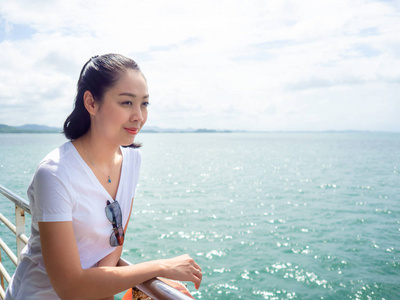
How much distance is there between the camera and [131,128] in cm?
173

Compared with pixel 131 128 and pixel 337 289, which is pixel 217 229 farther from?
pixel 131 128

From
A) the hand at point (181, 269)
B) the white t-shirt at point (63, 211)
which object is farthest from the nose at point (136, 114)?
the hand at point (181, 269)

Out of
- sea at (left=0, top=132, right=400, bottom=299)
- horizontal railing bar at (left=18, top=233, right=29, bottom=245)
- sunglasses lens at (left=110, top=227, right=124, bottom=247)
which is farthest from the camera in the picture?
sea at (left=0, top=132, right=400, bottom=299)

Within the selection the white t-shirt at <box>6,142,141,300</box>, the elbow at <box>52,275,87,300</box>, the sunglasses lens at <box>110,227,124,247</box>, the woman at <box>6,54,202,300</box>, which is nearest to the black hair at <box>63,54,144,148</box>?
the woman at <box>6,54,202,300</box>

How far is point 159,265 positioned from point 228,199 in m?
19.5

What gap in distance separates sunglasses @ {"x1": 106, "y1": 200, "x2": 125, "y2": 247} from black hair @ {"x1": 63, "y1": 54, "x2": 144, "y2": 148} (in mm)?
450

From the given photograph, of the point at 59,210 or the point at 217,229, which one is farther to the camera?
the point at 217,229

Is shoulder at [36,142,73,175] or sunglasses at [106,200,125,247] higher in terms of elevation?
shoulder at [36,142,73,175]

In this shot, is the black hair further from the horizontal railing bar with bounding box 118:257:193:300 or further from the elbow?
the horizontal railing bar with bounding box 118:257:193:300

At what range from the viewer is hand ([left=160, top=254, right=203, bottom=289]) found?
1521mm

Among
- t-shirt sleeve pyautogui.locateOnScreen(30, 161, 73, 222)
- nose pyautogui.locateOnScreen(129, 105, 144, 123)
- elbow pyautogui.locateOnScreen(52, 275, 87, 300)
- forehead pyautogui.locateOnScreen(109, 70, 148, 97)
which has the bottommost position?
elbow pyautogui.locateOnScreen(52, 275, 87, 300)

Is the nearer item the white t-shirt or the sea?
the white t-shirt

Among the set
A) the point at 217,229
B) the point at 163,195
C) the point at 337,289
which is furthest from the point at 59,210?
the point at 163,195

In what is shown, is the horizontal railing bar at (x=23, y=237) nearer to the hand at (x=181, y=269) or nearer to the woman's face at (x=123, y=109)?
the woman's face at (x=123, y=109)
